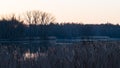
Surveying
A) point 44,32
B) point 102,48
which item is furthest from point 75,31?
point 102,48

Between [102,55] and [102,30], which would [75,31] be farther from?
[102,55]

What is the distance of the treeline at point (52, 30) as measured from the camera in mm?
35312

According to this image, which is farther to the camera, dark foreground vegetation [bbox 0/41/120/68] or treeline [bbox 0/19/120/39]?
treeline [bbox 0/19/120/39]

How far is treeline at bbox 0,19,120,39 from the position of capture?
35.3 meters

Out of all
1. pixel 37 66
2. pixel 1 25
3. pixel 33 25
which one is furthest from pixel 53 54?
pixel 33 25

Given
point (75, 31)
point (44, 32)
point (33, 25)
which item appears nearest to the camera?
point (44, 32)

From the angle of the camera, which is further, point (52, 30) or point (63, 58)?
point (52, 30)

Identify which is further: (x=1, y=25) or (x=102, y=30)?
(x=102, y=30)

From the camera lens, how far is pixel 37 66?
11.9 meters

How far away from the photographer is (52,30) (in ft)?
152

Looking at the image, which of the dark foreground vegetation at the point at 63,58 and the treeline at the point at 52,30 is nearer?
the dark foreground vegetation at the point at 63,58

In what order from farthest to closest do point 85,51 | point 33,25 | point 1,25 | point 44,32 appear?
point 33,25
point 44,32
point 1,25
point 85,51

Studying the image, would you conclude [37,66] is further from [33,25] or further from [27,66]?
[33,25]

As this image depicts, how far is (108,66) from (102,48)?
1.41 m
